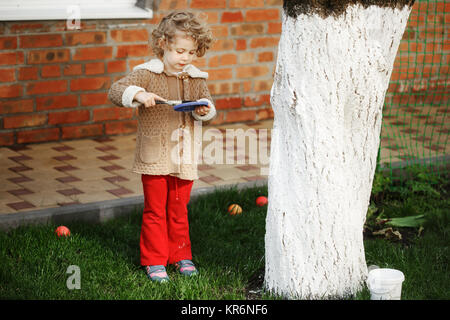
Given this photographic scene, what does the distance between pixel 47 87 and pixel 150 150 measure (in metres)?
3.07

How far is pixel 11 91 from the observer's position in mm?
6637

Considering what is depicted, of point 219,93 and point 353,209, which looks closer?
point 353,209

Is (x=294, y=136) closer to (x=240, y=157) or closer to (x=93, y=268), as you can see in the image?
(x=93, y=268)

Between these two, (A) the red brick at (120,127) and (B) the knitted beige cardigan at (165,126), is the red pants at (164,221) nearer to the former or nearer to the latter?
(B) the knitted beige cardigan at (165,126)

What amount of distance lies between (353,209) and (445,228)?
153 centimetres

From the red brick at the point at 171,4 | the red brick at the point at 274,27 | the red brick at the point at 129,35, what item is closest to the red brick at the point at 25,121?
the red brick at the point at 129,35

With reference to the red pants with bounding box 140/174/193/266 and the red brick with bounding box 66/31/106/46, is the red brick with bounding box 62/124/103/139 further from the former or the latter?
A: the red pants with bounding box 140/174/193/266

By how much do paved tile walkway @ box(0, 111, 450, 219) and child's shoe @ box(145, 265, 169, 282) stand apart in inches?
54.5

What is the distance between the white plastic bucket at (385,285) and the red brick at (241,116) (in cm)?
436

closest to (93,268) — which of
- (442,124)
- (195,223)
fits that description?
(195,223)

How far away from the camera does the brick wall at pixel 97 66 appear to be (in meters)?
6.66

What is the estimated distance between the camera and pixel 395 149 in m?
7.14

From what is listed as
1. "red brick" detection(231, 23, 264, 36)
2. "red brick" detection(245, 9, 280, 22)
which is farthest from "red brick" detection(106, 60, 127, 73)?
"red brick" detection(245, 9, 280, 22)

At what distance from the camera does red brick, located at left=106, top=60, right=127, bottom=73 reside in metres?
7.09
